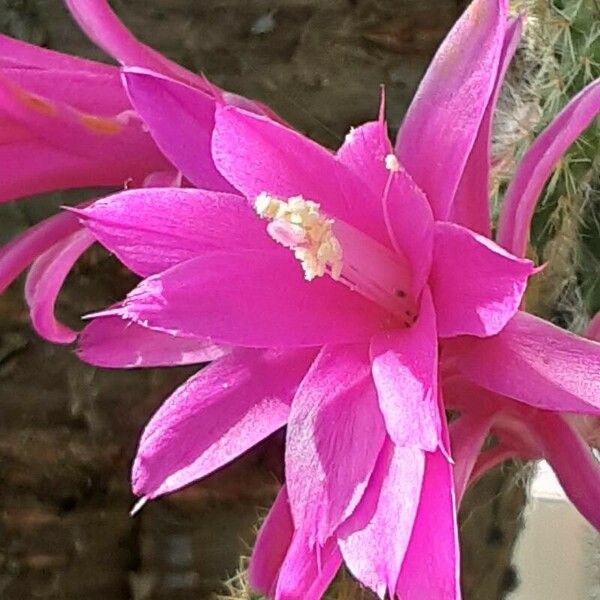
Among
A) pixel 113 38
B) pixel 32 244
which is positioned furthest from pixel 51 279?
pixel 113 38

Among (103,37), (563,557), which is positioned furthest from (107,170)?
(563,557)

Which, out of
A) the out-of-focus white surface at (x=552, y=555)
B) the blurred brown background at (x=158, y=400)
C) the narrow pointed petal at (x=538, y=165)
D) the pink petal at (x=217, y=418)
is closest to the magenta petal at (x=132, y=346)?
the pink petal at (x=217, y=418)

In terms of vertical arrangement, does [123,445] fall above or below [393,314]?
below

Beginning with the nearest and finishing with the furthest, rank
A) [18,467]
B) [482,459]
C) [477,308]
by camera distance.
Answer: [477,308] → [482,459] → [18,467]

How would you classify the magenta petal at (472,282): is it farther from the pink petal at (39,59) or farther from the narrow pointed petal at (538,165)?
the pink petal at (39,59)

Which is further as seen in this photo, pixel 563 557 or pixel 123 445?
pixel 563 557

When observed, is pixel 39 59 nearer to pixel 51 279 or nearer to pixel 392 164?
pixel 51 279

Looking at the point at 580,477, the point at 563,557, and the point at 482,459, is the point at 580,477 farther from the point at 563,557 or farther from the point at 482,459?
the point at 563,557
